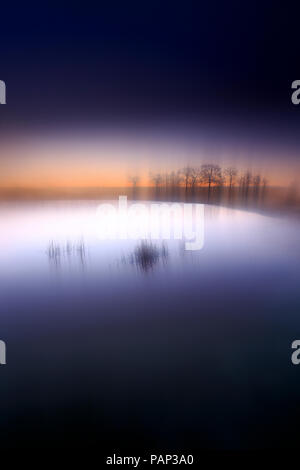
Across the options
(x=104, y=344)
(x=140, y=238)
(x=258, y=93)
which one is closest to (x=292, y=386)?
(x=104, y=344)

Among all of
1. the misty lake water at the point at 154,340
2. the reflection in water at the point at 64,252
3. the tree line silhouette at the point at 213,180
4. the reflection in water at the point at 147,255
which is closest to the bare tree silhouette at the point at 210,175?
the tree line silhouette at the point at 213,180

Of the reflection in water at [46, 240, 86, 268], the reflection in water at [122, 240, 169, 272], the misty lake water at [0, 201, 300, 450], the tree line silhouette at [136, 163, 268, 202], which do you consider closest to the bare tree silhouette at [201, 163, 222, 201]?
the tree line silhouette at [136, 163, 268, 202]

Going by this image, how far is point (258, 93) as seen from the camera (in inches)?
55.7

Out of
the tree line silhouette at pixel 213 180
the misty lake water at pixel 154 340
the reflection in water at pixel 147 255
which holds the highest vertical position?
the tree line silhouette at pixel 213 180

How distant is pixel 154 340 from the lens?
1.49 meters

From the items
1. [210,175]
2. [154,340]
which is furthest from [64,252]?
[210,175]

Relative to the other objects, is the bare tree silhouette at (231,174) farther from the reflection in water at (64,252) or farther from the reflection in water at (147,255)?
the reflection in water at (64,252)

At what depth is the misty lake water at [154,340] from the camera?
1.47 meters

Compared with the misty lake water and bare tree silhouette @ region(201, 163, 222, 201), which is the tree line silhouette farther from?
the misty lake water

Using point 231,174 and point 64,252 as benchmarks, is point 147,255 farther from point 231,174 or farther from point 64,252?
point 231,174

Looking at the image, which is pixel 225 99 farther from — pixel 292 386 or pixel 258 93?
pixel 292 386

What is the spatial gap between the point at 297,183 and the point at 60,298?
4.23ft

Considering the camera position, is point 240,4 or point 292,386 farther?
point 292,386

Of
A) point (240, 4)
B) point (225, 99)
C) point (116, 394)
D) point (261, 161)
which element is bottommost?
point (116, 394)
